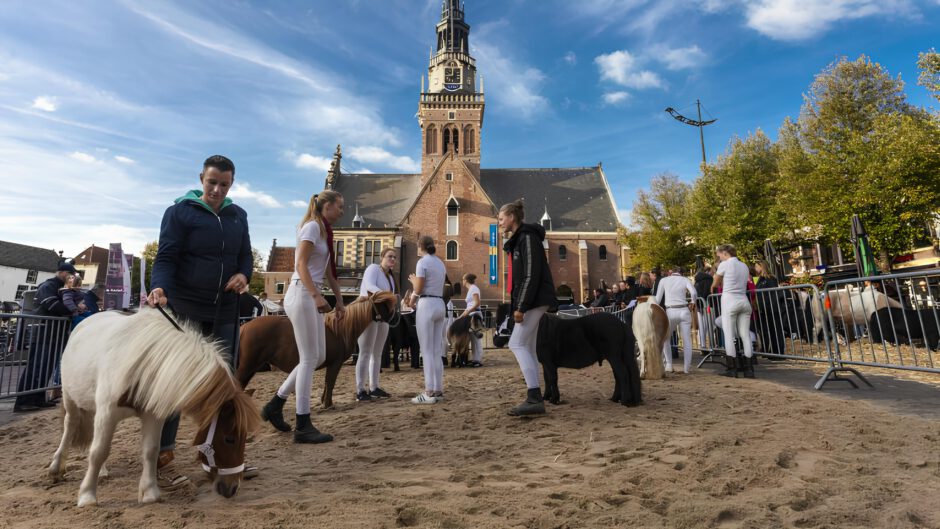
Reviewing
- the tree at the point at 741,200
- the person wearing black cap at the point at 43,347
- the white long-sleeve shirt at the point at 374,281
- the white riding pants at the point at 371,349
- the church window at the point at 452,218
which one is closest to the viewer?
the white riding pants at the point at 371,349

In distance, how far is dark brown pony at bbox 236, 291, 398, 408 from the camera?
5.00 metres

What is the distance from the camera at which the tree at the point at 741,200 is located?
2525cm

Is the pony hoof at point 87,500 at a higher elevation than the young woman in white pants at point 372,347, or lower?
lower

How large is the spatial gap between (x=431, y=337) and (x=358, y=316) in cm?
91

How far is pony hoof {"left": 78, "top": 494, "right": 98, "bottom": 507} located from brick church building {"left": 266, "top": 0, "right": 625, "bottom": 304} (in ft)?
110

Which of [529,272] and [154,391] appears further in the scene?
[529,272]

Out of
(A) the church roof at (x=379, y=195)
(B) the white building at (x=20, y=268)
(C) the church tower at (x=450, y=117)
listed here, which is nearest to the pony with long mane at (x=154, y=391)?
(A) the church roof at (x=379, y=195)

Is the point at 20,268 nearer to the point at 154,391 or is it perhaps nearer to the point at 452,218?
the point at 452,218

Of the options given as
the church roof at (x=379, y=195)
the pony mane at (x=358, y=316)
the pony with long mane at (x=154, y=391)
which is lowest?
the pony with long mane at (x=154, y=391)

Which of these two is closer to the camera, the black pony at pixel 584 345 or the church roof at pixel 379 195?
the black pony at pixel 584 345

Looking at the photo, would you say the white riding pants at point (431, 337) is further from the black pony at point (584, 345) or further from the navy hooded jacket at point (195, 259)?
the navy hooded jacket at point (195, 259)

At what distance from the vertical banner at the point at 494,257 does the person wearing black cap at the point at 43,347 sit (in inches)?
1245

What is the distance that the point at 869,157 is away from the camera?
19.3m

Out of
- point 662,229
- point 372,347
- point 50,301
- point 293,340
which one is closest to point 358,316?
point 372,347
